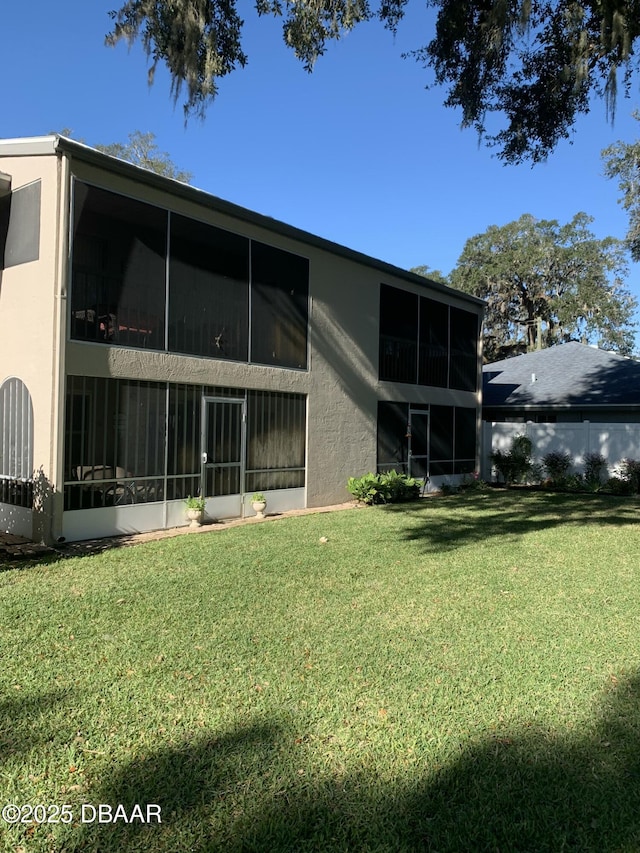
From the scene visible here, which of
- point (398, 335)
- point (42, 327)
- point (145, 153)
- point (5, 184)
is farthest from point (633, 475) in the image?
point (145, 153)

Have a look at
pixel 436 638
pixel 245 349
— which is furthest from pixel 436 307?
pixel 436 638

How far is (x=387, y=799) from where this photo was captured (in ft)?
8.96

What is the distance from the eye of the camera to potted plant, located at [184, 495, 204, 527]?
9.76m

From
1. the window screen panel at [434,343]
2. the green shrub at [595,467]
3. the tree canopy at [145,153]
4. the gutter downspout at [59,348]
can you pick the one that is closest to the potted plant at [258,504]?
the gutter downspout at [59,348]

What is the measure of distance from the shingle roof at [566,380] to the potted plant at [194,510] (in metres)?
14.2

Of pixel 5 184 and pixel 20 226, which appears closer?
pixel 20 226

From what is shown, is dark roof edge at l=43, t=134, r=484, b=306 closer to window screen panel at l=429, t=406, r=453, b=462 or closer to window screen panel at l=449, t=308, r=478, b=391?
window screen panel at l=449, t=308, r=478, b=391

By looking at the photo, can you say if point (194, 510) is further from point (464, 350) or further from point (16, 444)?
point (464, 350)

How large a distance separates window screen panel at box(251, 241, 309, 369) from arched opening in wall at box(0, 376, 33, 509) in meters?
4.14

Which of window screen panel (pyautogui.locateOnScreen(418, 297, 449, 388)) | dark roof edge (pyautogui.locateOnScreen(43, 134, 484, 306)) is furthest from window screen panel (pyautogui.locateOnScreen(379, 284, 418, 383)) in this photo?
dark roof edge (pyautogui.locateOnScreen(43, 134, 484, 306))

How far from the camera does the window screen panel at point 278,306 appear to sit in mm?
11312

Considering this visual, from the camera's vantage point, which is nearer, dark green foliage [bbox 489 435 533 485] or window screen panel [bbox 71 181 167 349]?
window screen panel [bbox 71 181 167 349]

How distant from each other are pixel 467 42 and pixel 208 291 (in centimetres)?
577

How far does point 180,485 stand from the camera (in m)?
9.96
